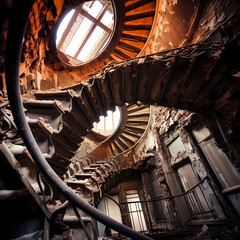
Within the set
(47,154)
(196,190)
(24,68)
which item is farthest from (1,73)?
(196,190)

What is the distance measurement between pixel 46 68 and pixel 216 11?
540 cm

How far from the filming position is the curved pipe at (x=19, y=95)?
905 mm

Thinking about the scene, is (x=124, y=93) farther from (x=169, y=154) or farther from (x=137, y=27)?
(x=169, y=154)

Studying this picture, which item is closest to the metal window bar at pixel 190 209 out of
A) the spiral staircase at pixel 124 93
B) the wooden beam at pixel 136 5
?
the spiral staircase at pixel 124 93

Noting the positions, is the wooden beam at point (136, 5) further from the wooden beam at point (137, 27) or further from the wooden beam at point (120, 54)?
the wooden beam at point (120, 54)

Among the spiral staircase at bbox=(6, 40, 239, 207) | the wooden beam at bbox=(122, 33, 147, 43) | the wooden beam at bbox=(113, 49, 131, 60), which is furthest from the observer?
the wooden beam at bbox=(113, 49, 131, 60)

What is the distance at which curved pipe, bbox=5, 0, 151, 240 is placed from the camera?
91 cm

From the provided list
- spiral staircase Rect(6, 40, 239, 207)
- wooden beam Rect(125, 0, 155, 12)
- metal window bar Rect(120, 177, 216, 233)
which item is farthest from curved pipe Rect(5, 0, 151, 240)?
wooden beam Rect(125, 0, 155, 12)

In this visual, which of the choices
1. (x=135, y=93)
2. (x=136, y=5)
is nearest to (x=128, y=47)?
(x=136, y=5)

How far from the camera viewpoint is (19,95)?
1.23m

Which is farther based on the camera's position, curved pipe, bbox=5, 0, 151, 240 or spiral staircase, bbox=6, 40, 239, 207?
spiral staircase, bbox=6, 40, 239, 207

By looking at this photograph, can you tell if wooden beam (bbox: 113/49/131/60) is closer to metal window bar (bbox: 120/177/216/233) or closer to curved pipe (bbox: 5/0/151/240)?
metal window bar (bbox: 120/177/216/233)

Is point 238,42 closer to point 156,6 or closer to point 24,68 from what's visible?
point 156,6

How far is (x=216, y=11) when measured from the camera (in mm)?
3834
